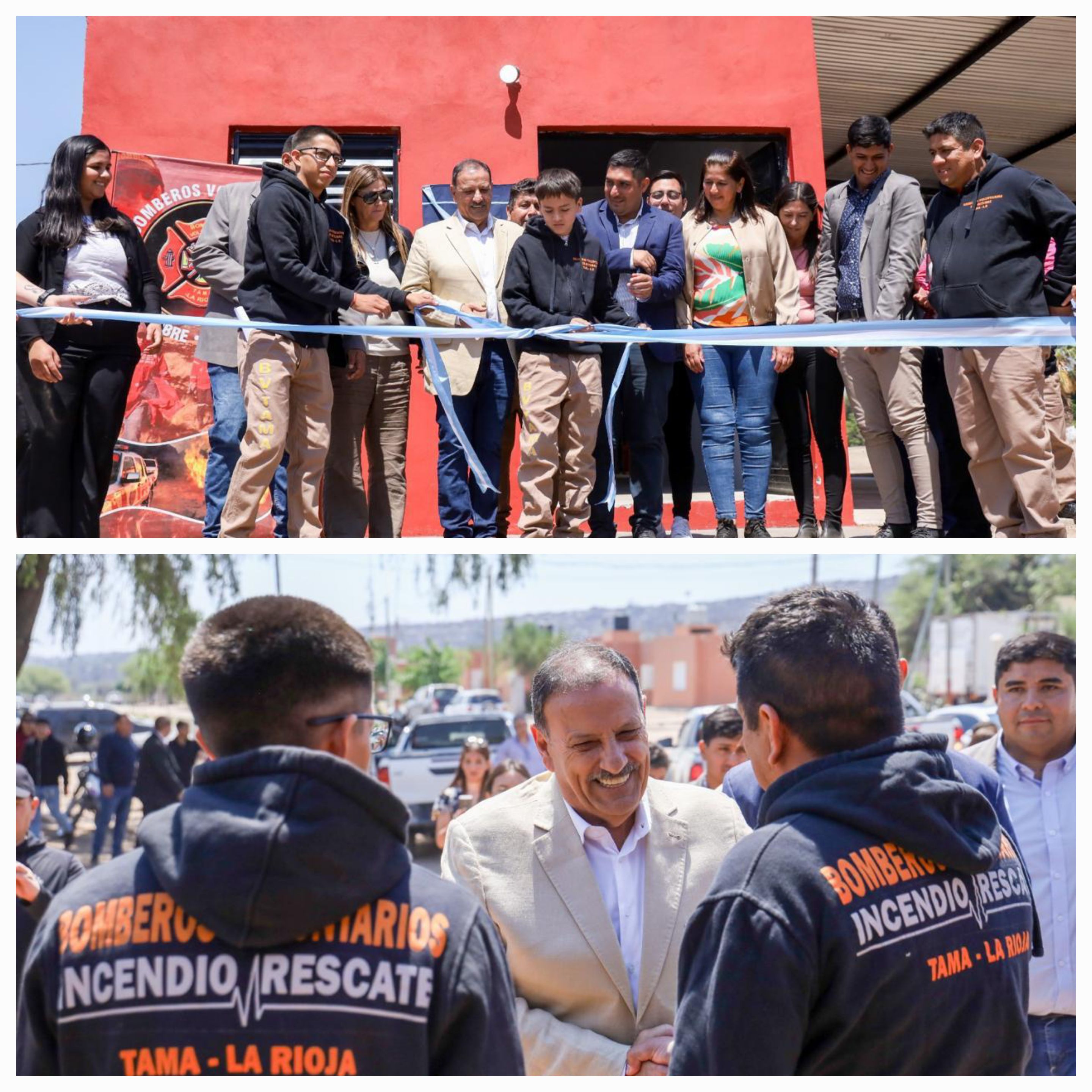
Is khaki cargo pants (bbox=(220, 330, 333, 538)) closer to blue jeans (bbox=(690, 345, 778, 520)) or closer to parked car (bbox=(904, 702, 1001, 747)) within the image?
blue jeans (bbox=(690, 345, 778, 520))

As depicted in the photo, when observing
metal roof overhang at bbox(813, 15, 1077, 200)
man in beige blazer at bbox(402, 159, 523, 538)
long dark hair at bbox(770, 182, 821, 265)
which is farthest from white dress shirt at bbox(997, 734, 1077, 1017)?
metal roof overhang at bbox(813, 15, 1077, 200)

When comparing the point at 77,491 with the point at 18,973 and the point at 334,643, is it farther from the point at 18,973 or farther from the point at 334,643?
the point at 334,643

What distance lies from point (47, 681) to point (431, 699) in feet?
186

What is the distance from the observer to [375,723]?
254cm

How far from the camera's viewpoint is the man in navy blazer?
6.85 meters

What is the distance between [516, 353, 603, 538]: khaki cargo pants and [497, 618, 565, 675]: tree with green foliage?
4164 centimetres

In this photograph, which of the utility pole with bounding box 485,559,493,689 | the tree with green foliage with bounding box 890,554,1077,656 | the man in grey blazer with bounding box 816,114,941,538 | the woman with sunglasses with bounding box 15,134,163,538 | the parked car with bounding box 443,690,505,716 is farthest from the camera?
the tree with green foliage with bounding box 890,554,1077,656

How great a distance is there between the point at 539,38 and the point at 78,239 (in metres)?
5.44

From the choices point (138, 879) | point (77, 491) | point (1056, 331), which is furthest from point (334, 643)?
point (1056, 331)

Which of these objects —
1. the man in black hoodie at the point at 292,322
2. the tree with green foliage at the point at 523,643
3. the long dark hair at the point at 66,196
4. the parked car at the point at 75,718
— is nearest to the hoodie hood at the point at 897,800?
the man in black hoodie at the point at 292,322

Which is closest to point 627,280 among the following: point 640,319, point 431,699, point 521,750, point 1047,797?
point 640,319

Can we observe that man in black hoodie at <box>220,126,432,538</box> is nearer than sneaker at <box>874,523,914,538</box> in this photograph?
Yes

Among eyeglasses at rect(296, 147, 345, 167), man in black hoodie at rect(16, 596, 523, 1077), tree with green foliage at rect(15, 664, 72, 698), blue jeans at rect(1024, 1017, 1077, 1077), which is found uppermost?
eyeglasses at rect(296, 147, 345, 167)

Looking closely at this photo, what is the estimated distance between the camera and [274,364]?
6.01 m
